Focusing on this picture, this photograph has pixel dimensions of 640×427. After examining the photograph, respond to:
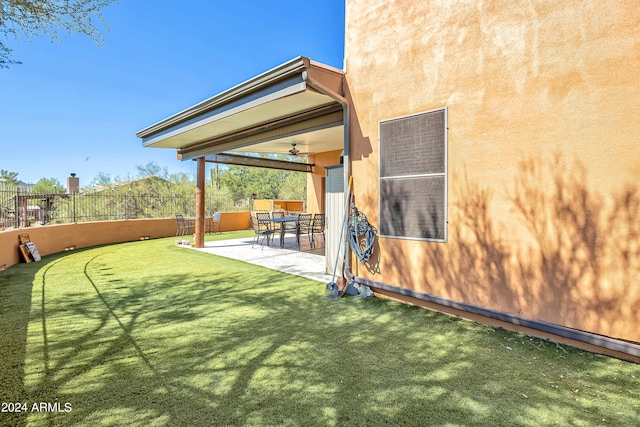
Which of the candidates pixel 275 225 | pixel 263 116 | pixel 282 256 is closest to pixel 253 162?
pixel 275 225

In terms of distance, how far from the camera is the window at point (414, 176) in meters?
3.69

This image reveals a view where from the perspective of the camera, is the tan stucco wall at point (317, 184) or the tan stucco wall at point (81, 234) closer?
the tan stucco wall at point (81, 234)

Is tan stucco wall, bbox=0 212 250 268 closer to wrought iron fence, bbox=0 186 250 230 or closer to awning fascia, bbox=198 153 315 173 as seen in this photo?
wrought iron fence, bbox=0 186 250 230

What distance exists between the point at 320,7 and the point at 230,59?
15361 millimetres

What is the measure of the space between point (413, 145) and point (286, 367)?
2928mm

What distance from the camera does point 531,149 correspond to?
301cm

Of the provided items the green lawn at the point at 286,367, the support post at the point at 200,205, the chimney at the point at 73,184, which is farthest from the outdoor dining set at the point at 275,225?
the chimney at the point at 73,184

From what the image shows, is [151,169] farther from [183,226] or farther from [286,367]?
[286,367]

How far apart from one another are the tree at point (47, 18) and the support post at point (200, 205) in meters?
5.08

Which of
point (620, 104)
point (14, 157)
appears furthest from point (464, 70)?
point (14, 157)

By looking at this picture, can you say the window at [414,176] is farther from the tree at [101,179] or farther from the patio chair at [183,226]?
the tree at [101,179]

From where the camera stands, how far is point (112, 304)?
4.05 meters

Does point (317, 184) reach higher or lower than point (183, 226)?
higher

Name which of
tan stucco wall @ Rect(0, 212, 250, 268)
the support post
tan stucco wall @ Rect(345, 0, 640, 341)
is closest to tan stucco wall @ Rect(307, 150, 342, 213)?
the support post
